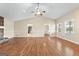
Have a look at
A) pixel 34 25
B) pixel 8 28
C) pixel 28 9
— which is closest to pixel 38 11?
pixel 28 9

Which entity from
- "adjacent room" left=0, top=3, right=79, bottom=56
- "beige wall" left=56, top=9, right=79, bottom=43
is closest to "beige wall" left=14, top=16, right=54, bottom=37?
"adjacent room" left=0, top=3, right=79, bottom=56

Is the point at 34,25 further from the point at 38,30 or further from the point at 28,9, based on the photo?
the point at 28,9

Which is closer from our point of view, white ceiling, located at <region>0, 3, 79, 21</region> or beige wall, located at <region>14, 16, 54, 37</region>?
white ceiling, located at <region>0, 3, 79, 21</region>

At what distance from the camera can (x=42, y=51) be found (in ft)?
9.59

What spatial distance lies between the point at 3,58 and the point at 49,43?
111 centimetres

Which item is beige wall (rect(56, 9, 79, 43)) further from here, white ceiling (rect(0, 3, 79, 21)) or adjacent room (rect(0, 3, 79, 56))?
white ceiling (rect(0, 3, 79, 21))

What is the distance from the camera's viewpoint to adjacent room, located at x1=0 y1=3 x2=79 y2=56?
9.11 ft

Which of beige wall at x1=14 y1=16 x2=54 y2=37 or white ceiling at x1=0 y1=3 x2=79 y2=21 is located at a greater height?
white ceiling at x1=0 y1=3 x2=79 y2=21

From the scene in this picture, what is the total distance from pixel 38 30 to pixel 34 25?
157 millimetres

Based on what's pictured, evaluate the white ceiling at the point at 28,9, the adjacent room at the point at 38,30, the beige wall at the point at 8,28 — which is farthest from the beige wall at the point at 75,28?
the beige wall at the point at 8,28

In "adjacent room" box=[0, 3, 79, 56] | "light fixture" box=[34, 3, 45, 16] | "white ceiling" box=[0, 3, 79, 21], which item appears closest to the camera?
"white ceiling" box=[0, 3, 79, 21]

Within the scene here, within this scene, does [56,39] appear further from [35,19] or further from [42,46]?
[35,19]

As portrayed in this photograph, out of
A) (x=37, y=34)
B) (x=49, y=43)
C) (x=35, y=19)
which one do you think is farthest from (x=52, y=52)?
(x=35, y=19)

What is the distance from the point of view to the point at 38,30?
2975 mm
